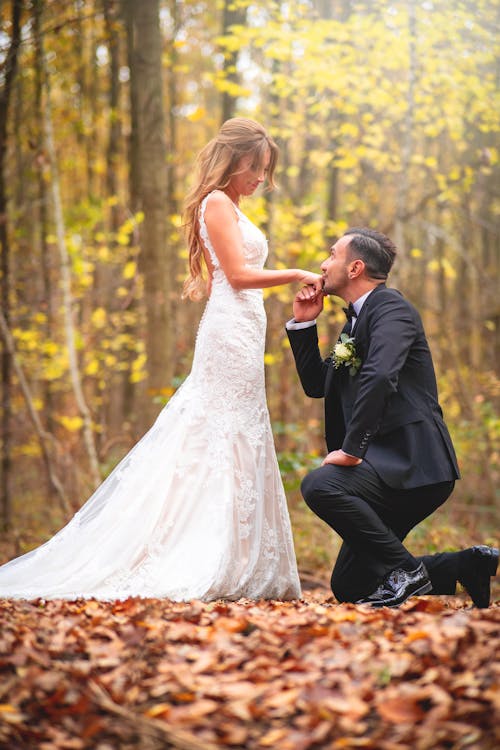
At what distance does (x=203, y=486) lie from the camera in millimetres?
4777

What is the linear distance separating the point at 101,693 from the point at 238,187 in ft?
11.0

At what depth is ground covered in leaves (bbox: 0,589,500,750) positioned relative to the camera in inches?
104

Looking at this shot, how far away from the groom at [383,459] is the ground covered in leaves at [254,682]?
625 millimetres

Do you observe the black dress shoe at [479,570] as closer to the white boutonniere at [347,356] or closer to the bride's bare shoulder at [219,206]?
the white boutonniere at [347,356]

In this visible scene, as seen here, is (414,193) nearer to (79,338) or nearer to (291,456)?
(79,338)

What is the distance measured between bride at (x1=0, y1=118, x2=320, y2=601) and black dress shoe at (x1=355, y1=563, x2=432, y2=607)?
0.75m

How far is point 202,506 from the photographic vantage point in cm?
474

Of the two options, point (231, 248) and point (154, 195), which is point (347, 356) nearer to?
point (231, 248)

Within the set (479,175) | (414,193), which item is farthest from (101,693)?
(414,193)

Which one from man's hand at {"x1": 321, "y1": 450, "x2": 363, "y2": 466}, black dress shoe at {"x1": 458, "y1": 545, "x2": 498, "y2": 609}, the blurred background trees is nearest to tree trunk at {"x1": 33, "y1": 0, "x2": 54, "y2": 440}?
the blurred background trees

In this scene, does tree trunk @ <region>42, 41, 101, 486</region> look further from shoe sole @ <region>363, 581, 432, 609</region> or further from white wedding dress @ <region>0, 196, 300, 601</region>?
shoe sole @ <region>363, 581, 432, 609</region>

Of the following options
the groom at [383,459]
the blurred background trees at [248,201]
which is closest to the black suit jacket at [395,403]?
the groom at [383,459]

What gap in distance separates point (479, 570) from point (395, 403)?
3.54 feet

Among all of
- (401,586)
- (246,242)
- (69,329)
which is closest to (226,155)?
(246,242)
